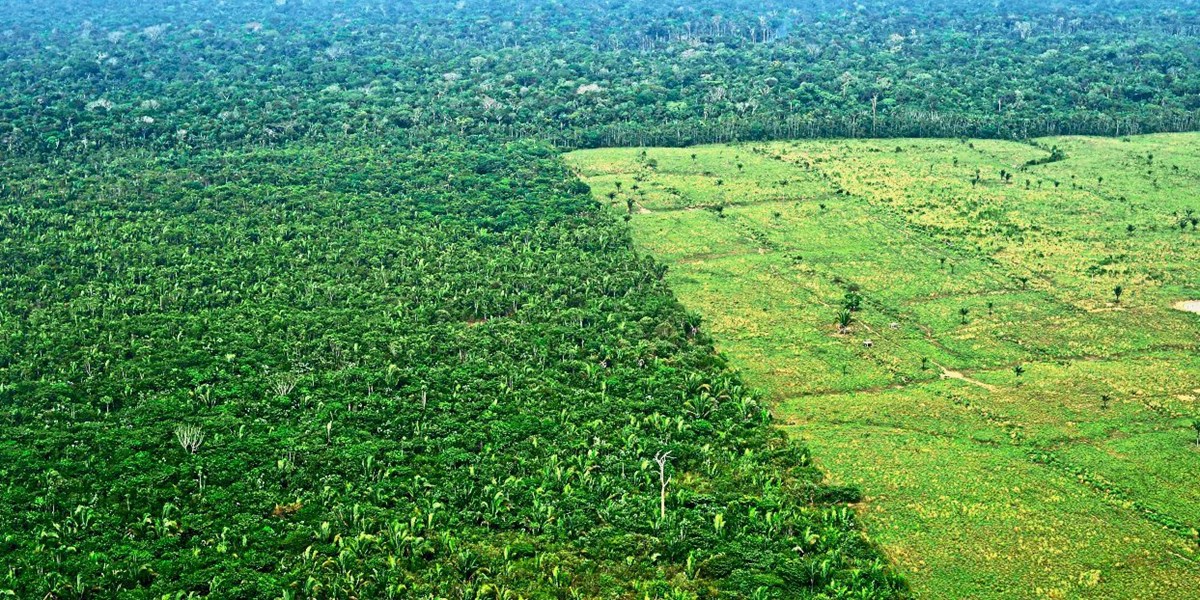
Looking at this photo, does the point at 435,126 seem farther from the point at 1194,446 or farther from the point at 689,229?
the point at 1194,446

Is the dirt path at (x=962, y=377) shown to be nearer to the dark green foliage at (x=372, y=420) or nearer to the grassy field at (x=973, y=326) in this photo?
the grassy field at (x=973, y=326)

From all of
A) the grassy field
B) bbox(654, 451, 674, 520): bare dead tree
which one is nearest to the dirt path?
the grassy field

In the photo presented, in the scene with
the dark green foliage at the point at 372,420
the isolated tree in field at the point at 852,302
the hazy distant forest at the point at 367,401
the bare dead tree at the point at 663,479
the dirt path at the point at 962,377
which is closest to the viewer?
the dark green foliage at the point at 372,420

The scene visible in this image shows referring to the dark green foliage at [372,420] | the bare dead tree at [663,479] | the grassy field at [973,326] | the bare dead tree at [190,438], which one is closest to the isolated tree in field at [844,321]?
the grassy field at [973,326]

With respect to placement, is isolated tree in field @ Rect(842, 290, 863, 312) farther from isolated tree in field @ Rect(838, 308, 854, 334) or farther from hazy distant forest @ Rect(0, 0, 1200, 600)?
hazy distant forest @ Rect(0, 0, 1200, 600)

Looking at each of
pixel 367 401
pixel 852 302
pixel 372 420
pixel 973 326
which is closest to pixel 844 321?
pixel 852 302

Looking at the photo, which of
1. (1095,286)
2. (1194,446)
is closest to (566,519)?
(1194,446)

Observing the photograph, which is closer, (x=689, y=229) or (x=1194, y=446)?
(x=1194, y=446)

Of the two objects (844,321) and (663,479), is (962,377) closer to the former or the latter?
(844,321)
